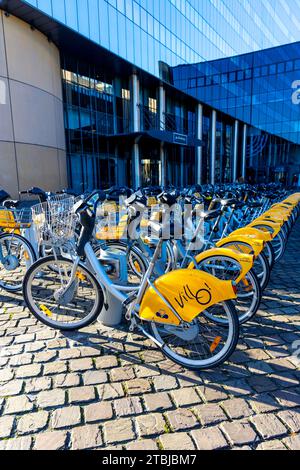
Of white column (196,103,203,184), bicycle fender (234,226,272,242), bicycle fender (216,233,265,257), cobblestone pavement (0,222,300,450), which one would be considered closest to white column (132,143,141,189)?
white column (196,103,203,184)

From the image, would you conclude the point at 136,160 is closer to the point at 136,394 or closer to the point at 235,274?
the point at 235,274

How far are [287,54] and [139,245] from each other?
39238mm

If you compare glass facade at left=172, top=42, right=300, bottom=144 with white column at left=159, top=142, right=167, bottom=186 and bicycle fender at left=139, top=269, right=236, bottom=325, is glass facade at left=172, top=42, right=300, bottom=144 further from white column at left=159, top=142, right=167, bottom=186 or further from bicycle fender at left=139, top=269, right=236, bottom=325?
bicycle fender at left=139, top=269, right=236, bottom=325

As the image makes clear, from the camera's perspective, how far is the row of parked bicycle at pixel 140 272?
92.3 inches

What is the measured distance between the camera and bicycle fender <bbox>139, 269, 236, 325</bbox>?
225cm

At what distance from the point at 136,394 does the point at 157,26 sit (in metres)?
22.2

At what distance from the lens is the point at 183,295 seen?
2293mm

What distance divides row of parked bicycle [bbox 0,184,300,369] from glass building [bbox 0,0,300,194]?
36.7ft

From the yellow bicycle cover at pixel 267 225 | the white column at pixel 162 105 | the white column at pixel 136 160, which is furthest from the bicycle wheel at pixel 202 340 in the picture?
the white column at pixel 162 105

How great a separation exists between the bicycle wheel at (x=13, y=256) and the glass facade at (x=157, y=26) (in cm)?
1065

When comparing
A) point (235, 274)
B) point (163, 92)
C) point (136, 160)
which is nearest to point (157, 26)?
point (163, 92)

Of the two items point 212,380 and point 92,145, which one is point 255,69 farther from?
point 212,380

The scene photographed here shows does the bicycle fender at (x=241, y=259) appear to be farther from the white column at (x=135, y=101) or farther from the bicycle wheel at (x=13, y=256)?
the white column at (x=135, y=101)

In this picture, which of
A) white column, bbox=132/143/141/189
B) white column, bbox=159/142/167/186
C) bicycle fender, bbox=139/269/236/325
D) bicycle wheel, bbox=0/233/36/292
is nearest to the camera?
bicycle fender, bbox=139/269/236/325
